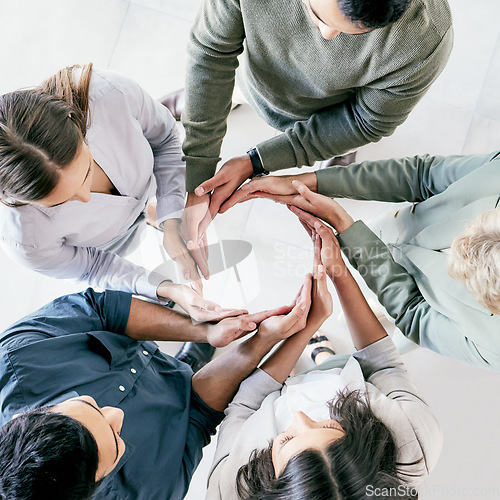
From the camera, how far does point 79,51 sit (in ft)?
6.75

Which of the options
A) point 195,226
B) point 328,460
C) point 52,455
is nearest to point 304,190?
point 195,226

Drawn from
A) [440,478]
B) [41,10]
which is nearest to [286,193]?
[440,478]

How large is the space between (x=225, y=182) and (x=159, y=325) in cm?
46

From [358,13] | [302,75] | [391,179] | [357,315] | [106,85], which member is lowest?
[357,315]

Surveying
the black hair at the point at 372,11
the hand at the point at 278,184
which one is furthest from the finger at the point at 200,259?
the black hair at the point at 372,11

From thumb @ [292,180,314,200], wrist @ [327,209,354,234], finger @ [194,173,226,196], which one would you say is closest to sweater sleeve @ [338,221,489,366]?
wrist @ [327,209,354,234]

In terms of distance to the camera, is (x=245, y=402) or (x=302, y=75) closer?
(x=302, y=75)

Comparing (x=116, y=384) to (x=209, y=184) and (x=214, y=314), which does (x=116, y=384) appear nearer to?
(x=214, y=314)

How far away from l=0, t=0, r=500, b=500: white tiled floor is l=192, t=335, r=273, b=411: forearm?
17.5 inches

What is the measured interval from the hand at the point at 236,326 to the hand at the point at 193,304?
0.03 meters

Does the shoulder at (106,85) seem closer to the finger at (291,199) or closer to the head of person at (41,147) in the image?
the head of person at (41,147)

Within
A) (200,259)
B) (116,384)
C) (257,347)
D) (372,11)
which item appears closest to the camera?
(372,11)

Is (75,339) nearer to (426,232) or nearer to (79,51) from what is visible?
(426,232)

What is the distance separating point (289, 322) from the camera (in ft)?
4.04
